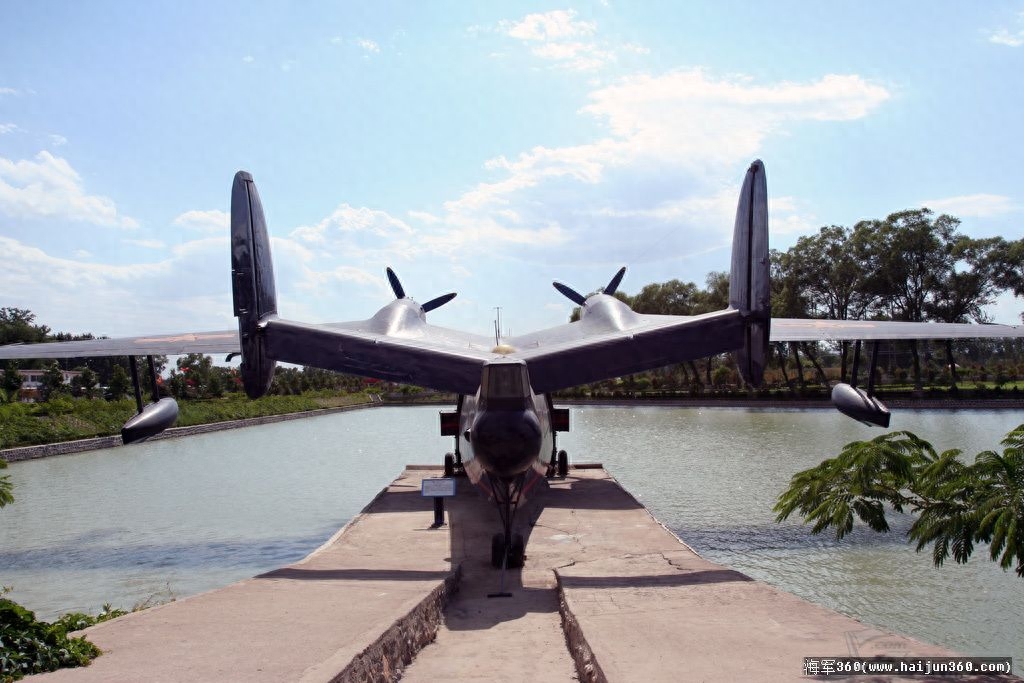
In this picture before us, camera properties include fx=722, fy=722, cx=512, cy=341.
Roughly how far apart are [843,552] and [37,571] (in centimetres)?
1733

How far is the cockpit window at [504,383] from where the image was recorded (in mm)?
10812

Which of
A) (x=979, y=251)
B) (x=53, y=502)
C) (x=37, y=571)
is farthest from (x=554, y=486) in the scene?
(x=979, y=251)

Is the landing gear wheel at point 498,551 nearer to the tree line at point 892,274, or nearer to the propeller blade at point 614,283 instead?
the propeller blade at point 614,283

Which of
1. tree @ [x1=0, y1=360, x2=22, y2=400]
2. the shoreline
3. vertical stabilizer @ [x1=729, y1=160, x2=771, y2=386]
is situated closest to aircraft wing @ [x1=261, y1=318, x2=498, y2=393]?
vertical stabilizer @ [x1=729, y1=160, x2=771, y2=386]

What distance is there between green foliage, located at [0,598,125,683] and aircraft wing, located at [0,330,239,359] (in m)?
11.4

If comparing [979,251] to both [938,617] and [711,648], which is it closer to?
[938,617]

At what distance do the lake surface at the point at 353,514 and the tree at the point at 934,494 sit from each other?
3.63 m

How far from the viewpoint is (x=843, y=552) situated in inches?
618

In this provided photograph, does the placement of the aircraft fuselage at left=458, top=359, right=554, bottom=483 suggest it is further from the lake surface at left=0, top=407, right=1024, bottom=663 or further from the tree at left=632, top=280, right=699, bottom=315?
the tree at left=632, top=280, right=699, bottom=315

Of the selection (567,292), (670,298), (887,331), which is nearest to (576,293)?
(567,292)

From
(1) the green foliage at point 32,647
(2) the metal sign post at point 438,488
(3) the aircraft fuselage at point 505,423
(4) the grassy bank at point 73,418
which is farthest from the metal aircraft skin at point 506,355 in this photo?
(4) the grassy bank at point 73,418

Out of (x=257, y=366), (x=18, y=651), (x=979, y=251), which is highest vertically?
(x=979, y=251)

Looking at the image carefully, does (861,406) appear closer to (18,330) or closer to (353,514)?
(353,514)

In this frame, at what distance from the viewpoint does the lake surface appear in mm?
13117
